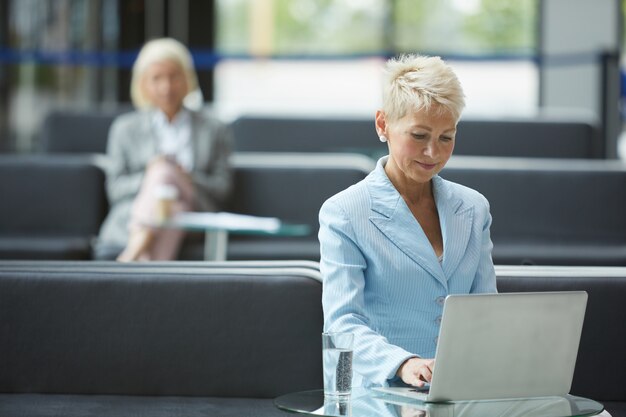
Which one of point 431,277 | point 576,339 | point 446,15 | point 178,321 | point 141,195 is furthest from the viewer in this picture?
point 446,15

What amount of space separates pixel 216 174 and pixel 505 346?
10.3 feet

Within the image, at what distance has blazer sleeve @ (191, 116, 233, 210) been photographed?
15.8 feet

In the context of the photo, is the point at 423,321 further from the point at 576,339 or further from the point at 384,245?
the point at 576,339

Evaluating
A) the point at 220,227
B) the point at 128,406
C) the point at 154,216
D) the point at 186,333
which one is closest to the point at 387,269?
the point at 186,333

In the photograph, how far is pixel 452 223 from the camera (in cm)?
220

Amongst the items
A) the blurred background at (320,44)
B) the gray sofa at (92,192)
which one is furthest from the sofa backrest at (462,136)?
the blurred background at (320,44)

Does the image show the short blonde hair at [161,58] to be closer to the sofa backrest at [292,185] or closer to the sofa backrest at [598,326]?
the sofa backrest at [292,185]

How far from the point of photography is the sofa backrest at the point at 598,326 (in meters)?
2.43

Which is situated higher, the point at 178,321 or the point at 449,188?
the point at 449,188

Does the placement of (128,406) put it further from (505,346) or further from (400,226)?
(505,346)

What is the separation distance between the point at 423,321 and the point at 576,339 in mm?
320

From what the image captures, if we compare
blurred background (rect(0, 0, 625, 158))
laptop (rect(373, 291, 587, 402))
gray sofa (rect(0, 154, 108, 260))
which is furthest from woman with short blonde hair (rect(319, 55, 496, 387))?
blurred background (rect(0, 0, 625, 158))

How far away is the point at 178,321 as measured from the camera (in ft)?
7.94

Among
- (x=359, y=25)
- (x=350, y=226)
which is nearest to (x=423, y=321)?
(x=350, y=226)
